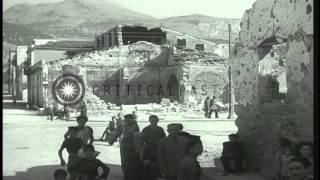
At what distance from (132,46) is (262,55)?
28089mm

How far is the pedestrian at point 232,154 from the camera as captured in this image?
948cm

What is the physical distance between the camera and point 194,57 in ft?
121

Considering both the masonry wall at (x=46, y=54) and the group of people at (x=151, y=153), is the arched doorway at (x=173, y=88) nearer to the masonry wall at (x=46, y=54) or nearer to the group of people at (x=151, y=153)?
the masonry wall at (x=46, y=54)

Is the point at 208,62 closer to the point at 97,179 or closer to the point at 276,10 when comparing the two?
the point at 276,10

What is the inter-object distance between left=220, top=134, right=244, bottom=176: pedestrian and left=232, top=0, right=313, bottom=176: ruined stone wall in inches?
11.6

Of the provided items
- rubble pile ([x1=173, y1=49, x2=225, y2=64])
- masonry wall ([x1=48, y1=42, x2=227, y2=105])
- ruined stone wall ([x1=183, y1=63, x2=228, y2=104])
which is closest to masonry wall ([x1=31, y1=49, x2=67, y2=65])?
masonry wall ([x1=48, y1=42, x2=227, y2=105])

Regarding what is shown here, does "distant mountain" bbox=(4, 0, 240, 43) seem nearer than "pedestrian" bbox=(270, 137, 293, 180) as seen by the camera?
No

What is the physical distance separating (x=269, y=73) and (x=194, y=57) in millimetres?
27048

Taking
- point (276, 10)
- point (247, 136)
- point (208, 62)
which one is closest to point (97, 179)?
point (247, 136)

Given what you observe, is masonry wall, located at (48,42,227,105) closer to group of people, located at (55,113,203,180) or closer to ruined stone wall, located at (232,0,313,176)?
ruined stone wall, located at (232,0,313,176)

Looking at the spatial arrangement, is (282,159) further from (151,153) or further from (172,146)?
(151,153)

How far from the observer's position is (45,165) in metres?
11.2

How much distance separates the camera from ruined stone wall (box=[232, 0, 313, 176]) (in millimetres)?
8047

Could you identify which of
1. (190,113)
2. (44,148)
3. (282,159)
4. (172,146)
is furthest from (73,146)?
(190,113)
